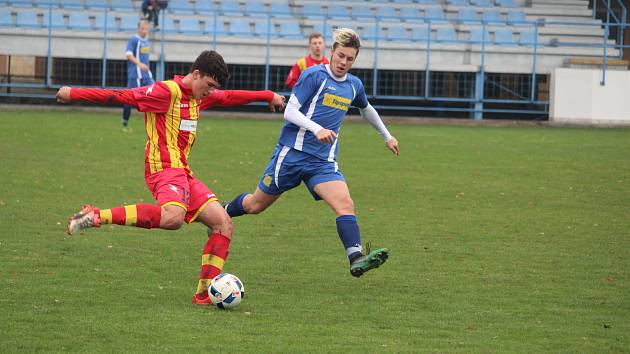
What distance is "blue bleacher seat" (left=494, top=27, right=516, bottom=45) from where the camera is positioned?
1131 inches

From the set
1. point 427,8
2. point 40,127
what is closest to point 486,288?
point 40,127

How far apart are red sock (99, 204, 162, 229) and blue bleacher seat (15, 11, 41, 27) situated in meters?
21.5

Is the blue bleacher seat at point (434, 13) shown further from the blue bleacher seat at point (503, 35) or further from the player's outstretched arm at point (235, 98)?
the player's outstretched arm at point (235, 98)

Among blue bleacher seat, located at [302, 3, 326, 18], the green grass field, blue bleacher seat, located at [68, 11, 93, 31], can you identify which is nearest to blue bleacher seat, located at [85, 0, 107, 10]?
blue bleacher seat, located at [68, 11, 93, 31]

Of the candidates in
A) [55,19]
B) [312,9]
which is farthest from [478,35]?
[55,19]

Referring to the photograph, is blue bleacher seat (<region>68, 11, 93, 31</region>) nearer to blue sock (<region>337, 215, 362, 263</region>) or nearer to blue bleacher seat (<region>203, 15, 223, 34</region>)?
blue bleacher seat (<region>203, 15, 223, 34</region>)

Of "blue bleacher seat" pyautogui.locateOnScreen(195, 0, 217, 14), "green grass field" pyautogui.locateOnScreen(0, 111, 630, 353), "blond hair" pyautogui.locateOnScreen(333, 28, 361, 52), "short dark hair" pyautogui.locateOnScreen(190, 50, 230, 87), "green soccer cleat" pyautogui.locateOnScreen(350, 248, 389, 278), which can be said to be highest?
"blue bleacher seat" pyautogui.locateOnScreen(195, 0, 217, 14)

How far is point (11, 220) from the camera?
10305 mm

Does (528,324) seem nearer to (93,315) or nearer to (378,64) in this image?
(93,315)

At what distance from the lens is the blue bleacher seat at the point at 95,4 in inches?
1121

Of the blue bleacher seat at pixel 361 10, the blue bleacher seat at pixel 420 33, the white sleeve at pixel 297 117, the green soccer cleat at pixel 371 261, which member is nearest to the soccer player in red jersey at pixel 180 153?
the white sleeve at pixel 297 117

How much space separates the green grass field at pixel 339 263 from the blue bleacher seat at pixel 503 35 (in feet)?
39.2

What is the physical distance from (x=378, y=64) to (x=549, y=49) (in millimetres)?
4732

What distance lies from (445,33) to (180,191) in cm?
2262
